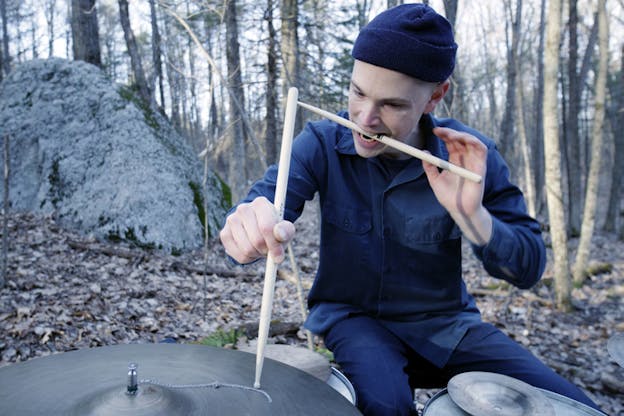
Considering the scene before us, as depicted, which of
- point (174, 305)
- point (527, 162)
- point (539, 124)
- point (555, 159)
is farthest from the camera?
point (539, 124)

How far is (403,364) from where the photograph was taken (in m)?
Result: 1.80

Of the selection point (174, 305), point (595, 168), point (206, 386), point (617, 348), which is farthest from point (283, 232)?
point (595, 168)

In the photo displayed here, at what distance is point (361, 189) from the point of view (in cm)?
204

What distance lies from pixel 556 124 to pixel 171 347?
504 centimetres

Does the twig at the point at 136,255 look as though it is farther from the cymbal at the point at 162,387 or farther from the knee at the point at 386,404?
the cymbal at the point at 162,387

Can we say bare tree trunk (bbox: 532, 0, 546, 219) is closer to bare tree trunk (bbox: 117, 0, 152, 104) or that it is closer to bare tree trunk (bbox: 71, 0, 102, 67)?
bare tree trunk (bbox: 117, 0, 152, 104)

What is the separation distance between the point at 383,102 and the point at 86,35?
821 centimetres

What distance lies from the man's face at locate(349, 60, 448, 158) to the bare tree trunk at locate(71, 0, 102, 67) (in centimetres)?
786

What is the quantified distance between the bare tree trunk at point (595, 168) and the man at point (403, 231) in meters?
5.23

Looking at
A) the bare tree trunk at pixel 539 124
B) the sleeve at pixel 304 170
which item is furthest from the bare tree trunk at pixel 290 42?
the bare tree trunk at pixel 539 124

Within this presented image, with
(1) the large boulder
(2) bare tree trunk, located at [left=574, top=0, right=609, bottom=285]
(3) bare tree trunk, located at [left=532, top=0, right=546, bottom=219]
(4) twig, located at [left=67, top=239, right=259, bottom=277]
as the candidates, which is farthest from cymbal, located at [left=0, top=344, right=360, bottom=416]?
(3) bare tree trunk, located at [left=532, top=0, right=546, bottom=219]

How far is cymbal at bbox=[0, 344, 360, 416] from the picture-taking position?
1043 mm

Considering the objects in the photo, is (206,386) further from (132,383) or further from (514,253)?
(514,253)

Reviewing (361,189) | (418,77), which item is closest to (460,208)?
(418,77)
